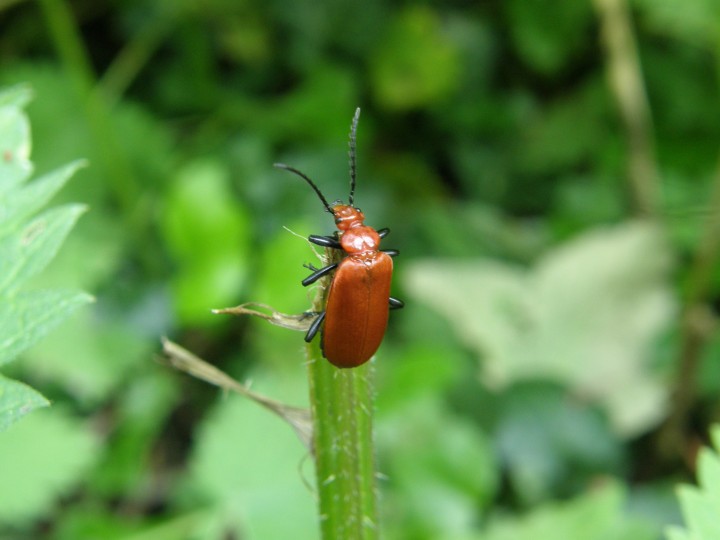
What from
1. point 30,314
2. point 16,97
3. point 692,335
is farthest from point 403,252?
point 30,314

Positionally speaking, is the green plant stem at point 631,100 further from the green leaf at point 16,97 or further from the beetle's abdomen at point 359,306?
the green leaf at point 16,97

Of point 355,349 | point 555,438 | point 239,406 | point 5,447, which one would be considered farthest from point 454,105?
point 355,349

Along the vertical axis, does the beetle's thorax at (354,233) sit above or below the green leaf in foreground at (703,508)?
above

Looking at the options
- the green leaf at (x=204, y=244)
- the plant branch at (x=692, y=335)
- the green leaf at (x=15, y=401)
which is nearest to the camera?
the green leaf at (x=15, y=401)

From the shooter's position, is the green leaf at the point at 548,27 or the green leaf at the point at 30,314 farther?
the green leaf at the point at 548,27

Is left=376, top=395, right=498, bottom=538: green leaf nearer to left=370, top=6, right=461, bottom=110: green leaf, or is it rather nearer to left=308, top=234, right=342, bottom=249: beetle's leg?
left=308, top=234, right=342, bottom=249: beetle's leg

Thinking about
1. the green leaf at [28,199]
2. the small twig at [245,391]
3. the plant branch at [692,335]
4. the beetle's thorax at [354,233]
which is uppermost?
the plant branch at [692,335]

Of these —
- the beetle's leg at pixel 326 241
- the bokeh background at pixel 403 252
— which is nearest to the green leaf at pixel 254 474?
the bokeh background at pixel 403 252

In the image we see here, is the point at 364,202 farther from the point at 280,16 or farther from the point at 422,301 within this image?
the point at 280,16
